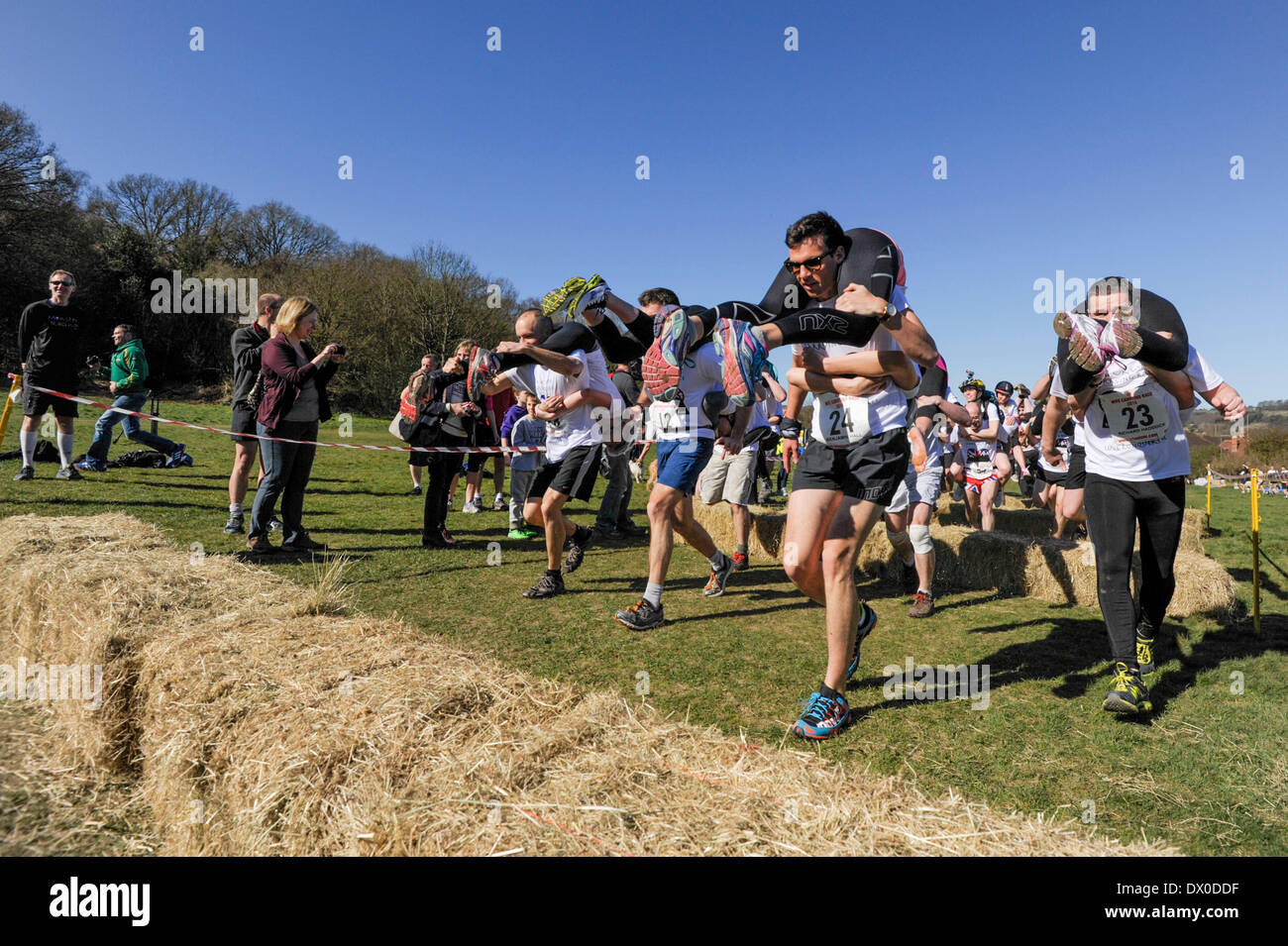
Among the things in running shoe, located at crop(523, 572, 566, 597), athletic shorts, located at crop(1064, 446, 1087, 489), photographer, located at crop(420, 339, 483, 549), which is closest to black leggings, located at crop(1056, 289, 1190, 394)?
running shoe, located at crop(523, 572, 566, 597)

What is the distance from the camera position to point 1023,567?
22.2 ft

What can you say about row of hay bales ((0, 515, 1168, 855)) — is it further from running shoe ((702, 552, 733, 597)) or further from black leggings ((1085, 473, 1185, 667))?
running shoe ((702, 552, 733, 597))

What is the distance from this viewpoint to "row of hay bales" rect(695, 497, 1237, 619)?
233 inches

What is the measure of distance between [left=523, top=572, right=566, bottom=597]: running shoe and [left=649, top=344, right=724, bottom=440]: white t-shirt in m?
1.58

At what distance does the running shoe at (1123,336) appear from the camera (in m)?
3.50

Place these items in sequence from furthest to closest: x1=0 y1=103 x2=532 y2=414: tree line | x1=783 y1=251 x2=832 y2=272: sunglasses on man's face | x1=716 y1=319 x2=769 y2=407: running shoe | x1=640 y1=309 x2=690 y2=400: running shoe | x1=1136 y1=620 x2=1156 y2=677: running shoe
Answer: x1=0 y1=103 x2=532 y2=414: tree line → x1=1136 y1=620 x2=1156 y2=677: running shoe → x1=640 y1=309 x2=690 y2=400: running shoe → x1=783 y1=251 x2=832 y2=272: sunglasses on man's face → x1=716 y1=319 x2=769 y2=407: running shoe

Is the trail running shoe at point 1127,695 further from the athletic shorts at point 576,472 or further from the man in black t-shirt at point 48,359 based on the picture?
the man in black t-shirt at point 48,359

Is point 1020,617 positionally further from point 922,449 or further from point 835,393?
point 835,393

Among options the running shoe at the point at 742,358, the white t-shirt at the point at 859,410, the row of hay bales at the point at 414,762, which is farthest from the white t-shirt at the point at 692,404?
the row of hay bales at the point at 414,762

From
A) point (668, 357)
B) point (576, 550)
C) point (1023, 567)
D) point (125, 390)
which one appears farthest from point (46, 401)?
point (1023, 567)

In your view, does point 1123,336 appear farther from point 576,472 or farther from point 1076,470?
point 1076,470

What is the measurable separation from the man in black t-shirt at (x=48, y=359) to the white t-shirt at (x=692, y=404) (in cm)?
833
